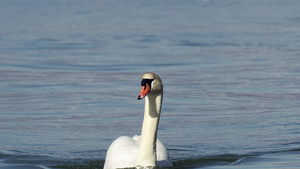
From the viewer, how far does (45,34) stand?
29641mm

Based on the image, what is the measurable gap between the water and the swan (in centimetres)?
92

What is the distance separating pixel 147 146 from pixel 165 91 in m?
7.29

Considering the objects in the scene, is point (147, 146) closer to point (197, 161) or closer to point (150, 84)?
point (150, 84)

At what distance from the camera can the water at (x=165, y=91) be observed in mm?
9906

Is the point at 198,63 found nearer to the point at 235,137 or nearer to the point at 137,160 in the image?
the point at 235,137

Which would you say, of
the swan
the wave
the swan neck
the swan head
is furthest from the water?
the swan head

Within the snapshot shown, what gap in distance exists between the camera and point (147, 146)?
7.63 m

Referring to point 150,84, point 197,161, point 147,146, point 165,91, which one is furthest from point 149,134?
point 165,91

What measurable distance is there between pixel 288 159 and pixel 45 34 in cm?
2170

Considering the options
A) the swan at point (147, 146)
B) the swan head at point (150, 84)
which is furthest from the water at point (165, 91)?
the swan head at point (150, 84)

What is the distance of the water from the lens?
9906 mm

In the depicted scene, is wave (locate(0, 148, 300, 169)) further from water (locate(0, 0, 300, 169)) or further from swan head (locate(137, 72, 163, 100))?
swan head (locate(137, 72, 163, 100))

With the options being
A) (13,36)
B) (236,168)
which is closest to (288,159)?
(236,168)

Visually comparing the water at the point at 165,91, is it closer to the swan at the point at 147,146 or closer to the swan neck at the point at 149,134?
the swan at the point at 147,146
